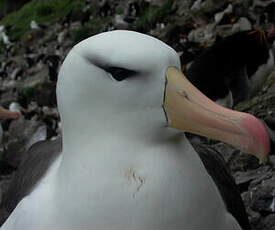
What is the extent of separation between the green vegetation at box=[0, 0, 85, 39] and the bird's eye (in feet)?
39.1

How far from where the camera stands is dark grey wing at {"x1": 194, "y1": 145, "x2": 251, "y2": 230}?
3.40 m

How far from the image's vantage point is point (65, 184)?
2938mm

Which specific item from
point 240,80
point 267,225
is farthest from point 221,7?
point 267,225

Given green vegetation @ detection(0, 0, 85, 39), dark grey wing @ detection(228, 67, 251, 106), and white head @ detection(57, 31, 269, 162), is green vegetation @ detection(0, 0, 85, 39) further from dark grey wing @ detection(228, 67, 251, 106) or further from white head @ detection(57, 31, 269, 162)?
white head @ detection(57, 31, 269, 162)

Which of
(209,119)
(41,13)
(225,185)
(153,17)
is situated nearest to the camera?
(209,119)

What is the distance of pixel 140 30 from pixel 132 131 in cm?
819

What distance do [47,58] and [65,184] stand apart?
358 inches

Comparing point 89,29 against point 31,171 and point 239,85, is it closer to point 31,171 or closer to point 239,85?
point 239,85

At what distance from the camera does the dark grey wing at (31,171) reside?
132 inches

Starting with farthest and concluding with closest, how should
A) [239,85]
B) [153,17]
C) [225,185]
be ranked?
[153,17], [239,85], [225,185]

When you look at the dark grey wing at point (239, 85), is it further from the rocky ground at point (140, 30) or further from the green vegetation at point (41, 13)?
the green vegetation at point (41, 13)

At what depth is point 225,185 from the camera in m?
3.53

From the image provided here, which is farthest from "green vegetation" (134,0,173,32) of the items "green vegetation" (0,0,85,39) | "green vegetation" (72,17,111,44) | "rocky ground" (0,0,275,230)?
"green vegetation" (0,0,85,39)

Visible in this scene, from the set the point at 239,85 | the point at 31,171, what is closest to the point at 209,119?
the point at 31,171
